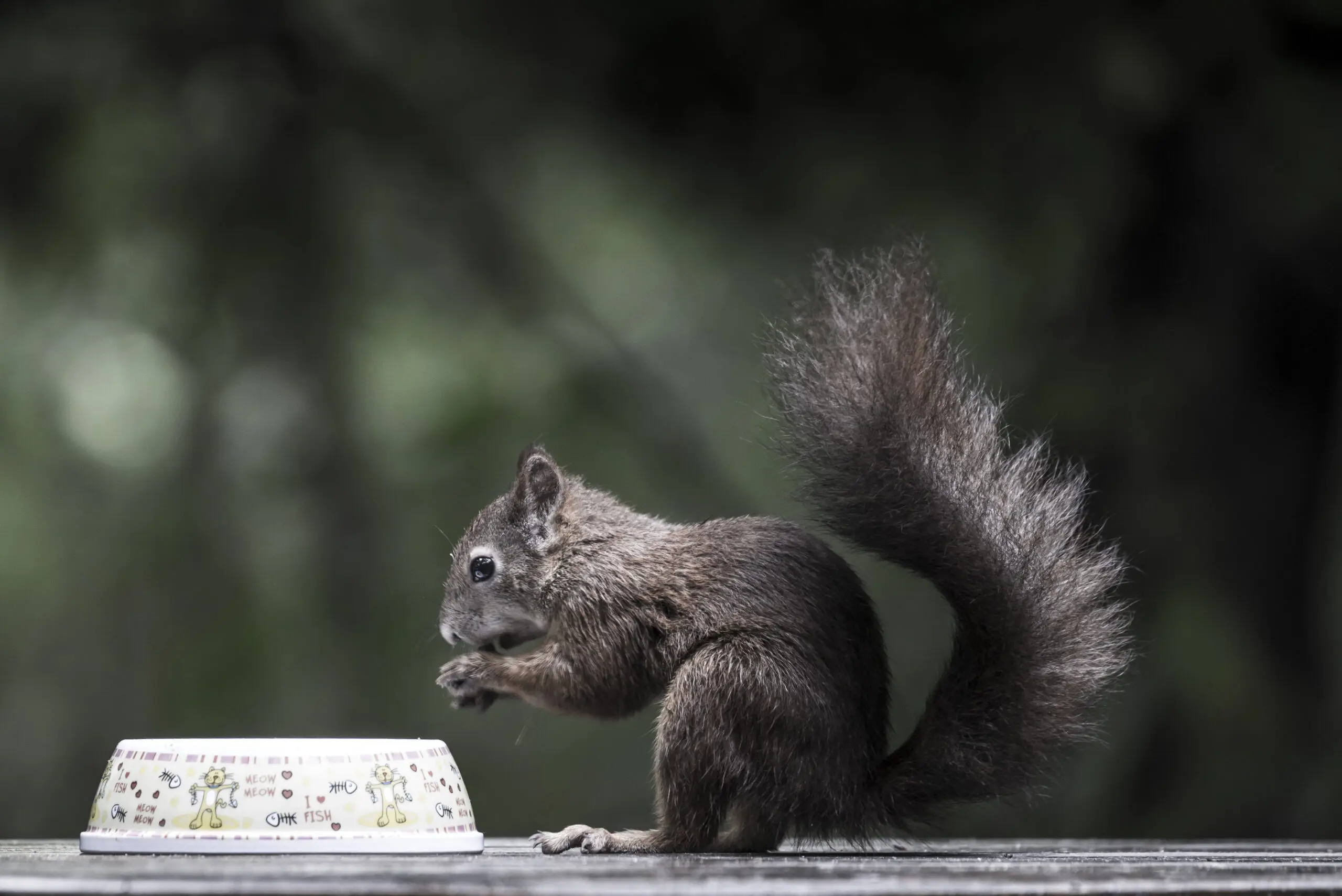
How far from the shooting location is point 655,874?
0.85 meters

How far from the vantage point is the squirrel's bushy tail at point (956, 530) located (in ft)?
4.08

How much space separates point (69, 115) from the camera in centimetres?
295

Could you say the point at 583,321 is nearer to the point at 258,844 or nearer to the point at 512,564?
the point at 512,564

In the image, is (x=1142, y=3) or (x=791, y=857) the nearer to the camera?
(x=791, y=857)

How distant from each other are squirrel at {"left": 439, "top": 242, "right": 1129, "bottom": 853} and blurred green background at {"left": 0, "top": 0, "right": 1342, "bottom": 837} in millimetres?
1272

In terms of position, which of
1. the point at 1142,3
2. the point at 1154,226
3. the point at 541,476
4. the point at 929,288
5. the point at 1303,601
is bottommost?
the point at 1303,601

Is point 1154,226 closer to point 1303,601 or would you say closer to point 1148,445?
point 1148,445

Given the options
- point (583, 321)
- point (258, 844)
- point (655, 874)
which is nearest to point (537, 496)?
point (258, 844)

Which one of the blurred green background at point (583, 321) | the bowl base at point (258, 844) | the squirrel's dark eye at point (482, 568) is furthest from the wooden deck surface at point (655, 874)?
the blurred green background at point (583, 321)

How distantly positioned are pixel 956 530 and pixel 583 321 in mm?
1678

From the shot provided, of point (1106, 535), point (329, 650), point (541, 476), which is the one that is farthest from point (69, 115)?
point (1106, 535)

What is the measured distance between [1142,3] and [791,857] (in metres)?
2.08

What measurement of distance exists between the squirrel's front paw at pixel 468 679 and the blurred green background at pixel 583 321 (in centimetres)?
123

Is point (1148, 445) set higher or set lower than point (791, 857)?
higher
